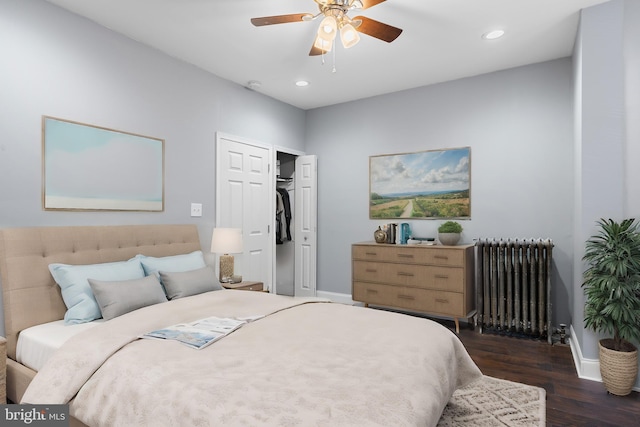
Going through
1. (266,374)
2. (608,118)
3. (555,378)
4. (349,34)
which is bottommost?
(555,378)

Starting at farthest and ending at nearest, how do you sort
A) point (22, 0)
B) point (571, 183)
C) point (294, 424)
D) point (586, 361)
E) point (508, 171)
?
1. point (508, 171)
2. point (571, 183)
3. point (586, 361)
4. point (22, 0)
5. point (294, 424)

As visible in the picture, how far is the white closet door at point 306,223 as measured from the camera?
5406 mm

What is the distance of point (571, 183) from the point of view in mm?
3785

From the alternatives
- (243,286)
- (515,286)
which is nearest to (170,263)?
(243,286)

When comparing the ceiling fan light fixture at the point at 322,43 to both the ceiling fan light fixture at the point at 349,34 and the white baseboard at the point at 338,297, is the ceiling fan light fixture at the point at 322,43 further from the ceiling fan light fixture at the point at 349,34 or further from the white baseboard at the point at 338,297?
the white baseboard at the point at 338,297

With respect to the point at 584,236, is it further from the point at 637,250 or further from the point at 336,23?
the point at 336,23

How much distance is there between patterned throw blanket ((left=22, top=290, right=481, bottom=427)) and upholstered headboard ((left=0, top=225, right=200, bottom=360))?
31.9 inches

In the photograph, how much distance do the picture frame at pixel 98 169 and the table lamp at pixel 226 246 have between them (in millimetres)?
594

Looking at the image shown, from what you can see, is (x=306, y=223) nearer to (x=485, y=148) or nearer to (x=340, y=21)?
(x=485, y=148)

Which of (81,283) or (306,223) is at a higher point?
(306,223)

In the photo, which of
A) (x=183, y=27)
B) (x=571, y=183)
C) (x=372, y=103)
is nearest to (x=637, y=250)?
(x=571, y=183)

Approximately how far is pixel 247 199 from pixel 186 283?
1.78 metres

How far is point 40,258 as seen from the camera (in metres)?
2.60

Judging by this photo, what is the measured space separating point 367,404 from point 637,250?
237 centimetres
